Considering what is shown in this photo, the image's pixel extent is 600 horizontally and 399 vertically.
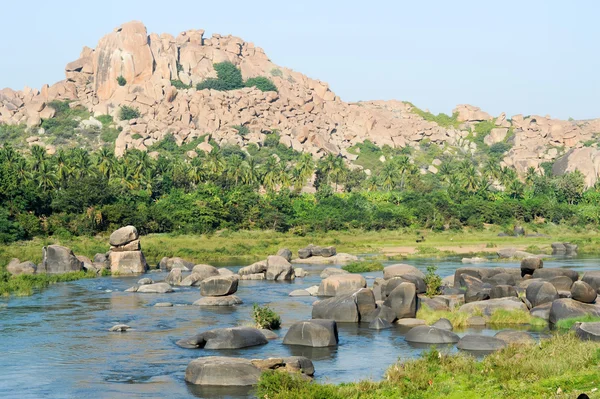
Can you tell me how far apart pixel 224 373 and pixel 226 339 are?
19.6 ft

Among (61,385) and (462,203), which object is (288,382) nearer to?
(61,385)

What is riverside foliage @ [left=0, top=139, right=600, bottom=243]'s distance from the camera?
8094cm

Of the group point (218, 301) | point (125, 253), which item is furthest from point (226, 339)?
point (125, 253)

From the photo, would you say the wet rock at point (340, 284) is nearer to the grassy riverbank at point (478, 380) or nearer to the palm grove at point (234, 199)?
A: the grassy riverbank at point (478, 380)

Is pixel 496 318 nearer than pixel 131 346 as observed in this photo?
No

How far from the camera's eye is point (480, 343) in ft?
92.9

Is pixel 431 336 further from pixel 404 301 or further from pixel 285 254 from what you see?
pixel 285 254

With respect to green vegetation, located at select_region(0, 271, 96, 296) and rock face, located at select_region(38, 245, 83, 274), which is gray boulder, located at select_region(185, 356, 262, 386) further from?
rock face, located at select_region(38, 245, 83, 274)

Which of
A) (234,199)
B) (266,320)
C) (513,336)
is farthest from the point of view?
(234,199)

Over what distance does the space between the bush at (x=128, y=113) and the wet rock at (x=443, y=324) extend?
16789 centimetres

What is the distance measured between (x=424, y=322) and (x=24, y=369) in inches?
691

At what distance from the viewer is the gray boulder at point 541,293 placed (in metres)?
36.9

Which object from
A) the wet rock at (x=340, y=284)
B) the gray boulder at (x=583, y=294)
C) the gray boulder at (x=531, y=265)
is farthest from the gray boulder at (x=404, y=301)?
the gray boulder at (x=531, y=265)

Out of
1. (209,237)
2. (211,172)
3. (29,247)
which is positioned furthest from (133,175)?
(29,247)
